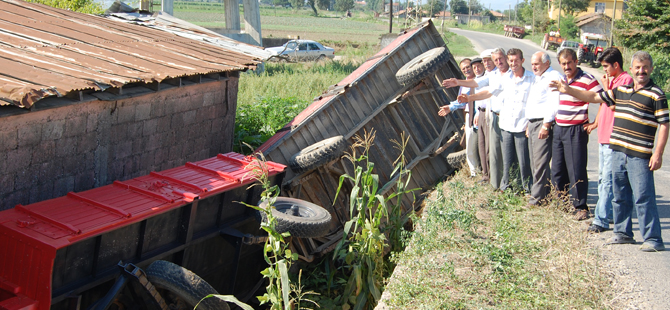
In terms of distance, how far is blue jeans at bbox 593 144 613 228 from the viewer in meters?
5.71

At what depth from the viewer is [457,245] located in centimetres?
586

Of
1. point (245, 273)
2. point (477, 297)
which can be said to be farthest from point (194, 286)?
point (477, 297)

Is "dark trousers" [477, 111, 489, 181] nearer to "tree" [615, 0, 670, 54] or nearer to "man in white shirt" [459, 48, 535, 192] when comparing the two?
"man in white shirt" [459, 48, 535, 192]

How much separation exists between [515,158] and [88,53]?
6096 mm

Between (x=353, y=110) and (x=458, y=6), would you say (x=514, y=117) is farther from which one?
(x=458, y=6)

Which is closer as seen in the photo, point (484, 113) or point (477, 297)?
point (477, 297)

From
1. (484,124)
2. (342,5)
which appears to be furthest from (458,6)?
(484,124)

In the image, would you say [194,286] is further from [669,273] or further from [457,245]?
[669,273]

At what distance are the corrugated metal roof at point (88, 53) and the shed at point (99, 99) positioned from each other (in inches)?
0.6

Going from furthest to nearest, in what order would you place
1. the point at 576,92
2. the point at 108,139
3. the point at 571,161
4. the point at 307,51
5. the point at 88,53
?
the point at 307,51
the point at 88,53
the point at 108,139
the point at 571,161
the point at 576,92

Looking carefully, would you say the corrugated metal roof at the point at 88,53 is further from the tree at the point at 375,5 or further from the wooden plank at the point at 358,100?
the tree at the point at 375,5

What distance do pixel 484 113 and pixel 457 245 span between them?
2.80 metres

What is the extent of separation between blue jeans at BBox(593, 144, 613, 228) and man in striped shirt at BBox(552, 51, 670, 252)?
0.50 ft

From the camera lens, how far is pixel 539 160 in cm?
662
